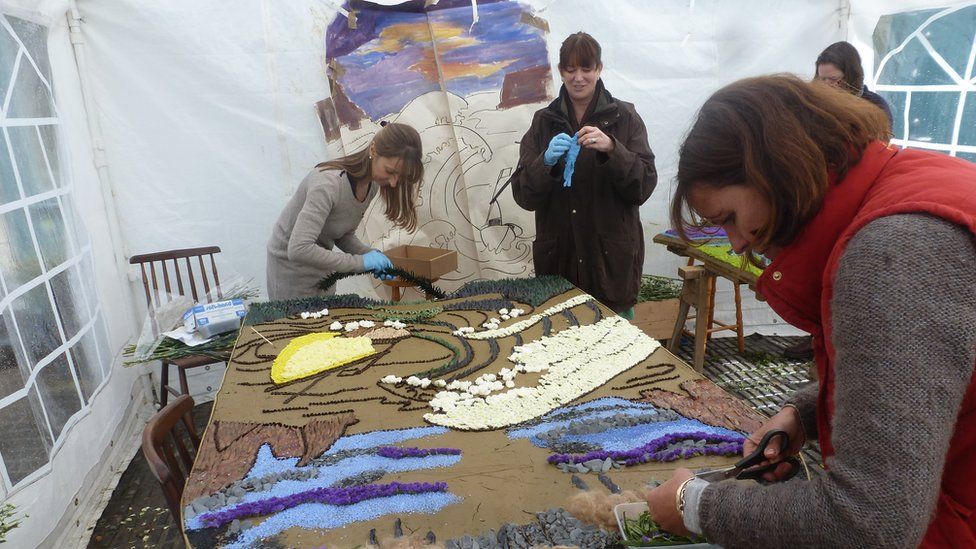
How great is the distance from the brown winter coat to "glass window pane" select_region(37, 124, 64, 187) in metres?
2.17

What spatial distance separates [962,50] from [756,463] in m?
3.51

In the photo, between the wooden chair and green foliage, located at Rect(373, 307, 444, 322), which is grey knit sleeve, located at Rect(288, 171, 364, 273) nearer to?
green foliage, located at Rect(373, 307, 444, 322)

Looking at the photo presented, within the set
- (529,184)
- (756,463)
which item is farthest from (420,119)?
(756,463)

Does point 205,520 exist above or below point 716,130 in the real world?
below

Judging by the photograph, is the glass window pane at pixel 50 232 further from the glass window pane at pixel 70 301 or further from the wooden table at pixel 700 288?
the wooden table at pixel 700 288

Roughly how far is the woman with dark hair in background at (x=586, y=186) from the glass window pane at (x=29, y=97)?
2152 mm

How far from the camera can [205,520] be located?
3.90 ft

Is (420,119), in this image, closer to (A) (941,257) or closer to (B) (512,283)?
(B) (512,283)

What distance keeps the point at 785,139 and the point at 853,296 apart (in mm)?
225

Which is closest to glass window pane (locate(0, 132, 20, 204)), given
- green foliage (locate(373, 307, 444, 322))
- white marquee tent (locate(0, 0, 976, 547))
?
white marquee tent (locate(0, 0, 976, 547))

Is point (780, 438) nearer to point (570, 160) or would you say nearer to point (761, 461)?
point (761, 461)

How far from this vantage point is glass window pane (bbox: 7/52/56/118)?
262 cm

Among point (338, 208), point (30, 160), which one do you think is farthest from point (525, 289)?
point (30, 160)

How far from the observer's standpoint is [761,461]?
1.12 metres
